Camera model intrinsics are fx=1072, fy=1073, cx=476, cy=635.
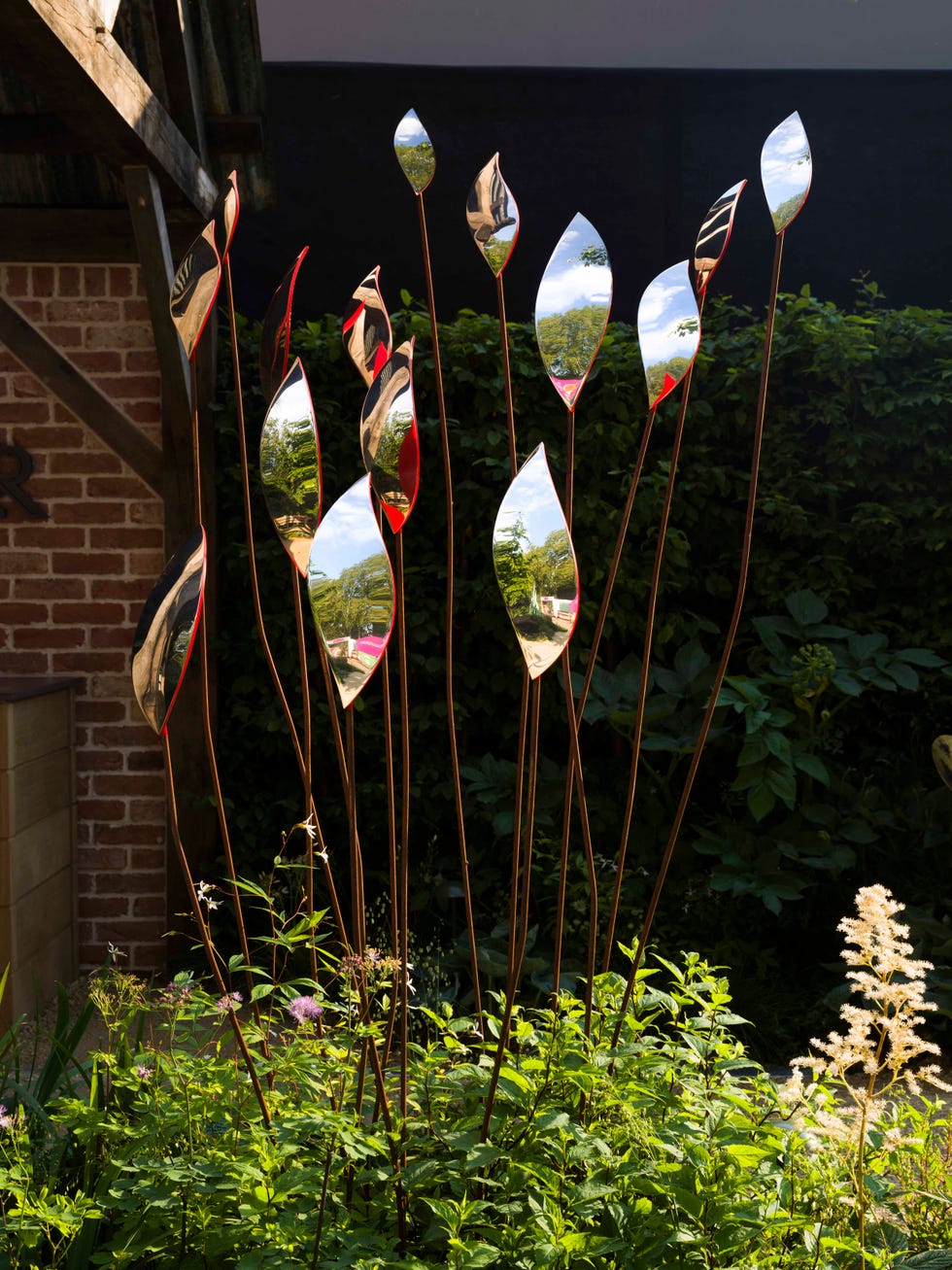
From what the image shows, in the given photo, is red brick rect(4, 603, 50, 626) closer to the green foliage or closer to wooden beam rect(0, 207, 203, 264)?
wooden beam rect(0, 207, 203, 264)

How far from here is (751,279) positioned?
4.71 meters

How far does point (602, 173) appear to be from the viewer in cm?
463

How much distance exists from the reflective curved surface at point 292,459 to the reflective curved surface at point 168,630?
95 mm

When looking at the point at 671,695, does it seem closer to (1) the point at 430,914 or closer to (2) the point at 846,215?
(1) the point at 430,914

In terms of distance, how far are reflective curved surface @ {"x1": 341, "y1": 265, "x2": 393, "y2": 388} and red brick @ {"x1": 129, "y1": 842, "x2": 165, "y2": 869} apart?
2.42 meters

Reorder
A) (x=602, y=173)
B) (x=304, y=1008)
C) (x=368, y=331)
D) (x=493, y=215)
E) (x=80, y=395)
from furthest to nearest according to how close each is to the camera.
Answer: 1. (x=602, y=173)
2. (x=80, y=395)
3. (x=368, y=331)
4. (x=493, y=215)
5. (x=304, y=1008)

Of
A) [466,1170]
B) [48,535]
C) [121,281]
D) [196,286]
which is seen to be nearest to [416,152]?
[196,286]

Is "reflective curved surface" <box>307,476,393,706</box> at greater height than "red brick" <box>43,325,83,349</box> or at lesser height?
lesser

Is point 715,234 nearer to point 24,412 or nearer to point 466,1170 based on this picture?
point 466,1170

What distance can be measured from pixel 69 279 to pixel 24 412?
44 centimetres

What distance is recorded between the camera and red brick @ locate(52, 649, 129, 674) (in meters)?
3.42

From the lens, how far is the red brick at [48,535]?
3.42 m

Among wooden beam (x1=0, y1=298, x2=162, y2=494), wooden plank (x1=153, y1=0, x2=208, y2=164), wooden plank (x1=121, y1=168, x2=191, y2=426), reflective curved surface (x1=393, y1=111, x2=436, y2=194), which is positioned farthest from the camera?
wooden beam (x1=0, y1=298, x2=162, y2=494)

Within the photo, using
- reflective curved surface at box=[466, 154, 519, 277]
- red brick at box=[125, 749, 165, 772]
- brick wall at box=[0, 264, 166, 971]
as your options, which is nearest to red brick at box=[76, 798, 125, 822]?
brick wall at box=[0, 264, 166, 971]
